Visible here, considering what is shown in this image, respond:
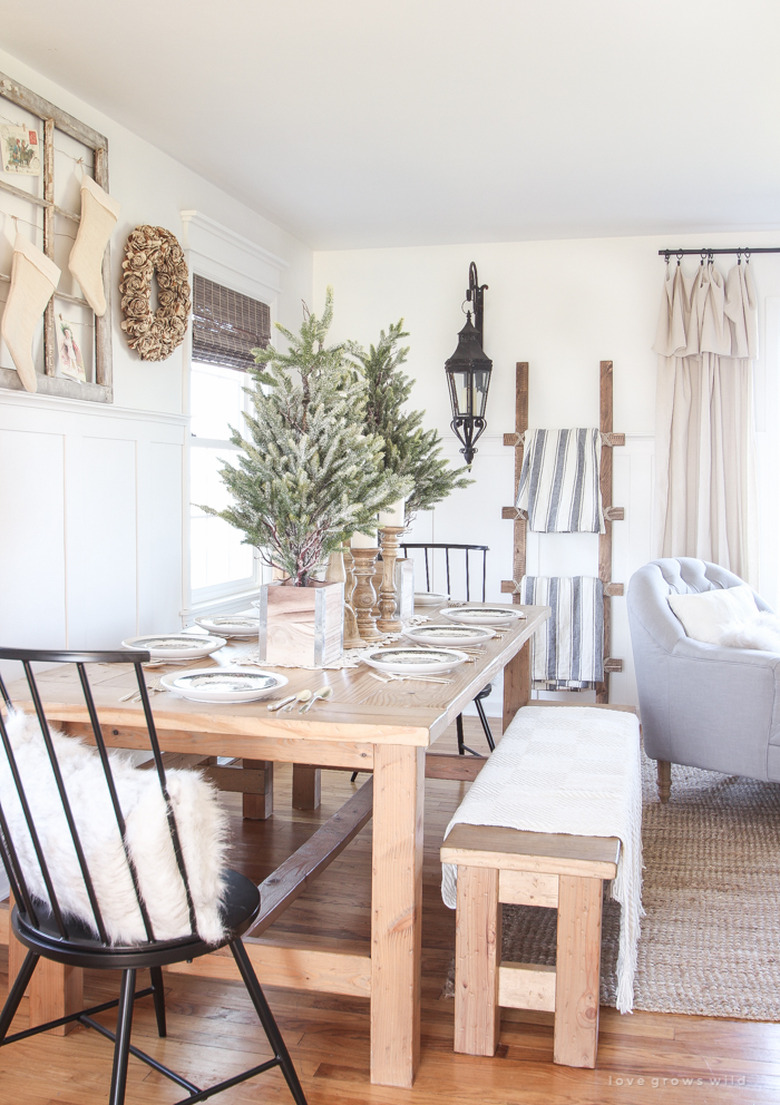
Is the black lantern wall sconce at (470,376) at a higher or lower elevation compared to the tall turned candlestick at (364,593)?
higher

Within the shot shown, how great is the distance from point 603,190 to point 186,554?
92.5 inches

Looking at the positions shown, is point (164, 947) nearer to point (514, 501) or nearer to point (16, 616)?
point (16, 616)

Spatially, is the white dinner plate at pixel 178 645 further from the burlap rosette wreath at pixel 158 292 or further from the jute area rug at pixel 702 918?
the burlap rosette wreath at pixel 158 292

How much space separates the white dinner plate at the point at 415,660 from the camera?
2199mm

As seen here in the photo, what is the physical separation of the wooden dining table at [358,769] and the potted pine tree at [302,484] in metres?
0.21

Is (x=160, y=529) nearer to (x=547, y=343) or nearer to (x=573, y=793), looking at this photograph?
(x=573, y=793)

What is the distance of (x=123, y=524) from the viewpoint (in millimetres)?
3447

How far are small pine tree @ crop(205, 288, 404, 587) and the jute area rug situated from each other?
1.12 meters

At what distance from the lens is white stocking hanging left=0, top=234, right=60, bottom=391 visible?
2773mm

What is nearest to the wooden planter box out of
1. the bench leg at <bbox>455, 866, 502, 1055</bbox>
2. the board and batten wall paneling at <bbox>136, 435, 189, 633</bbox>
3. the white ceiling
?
the bench leg at <bbox>455, 866, 502, 1055</bbox>

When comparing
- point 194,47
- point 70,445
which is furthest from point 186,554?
point 194,47

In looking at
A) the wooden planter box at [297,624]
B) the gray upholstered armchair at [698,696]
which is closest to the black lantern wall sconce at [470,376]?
the gray upholstered armchair at [698,696]

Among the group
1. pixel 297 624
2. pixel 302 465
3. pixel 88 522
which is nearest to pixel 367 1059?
pixel 297 624

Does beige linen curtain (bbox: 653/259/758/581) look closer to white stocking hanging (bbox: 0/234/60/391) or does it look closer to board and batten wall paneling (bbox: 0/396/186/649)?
board and batten wall paneling (bbox: 0/396/186/649)
